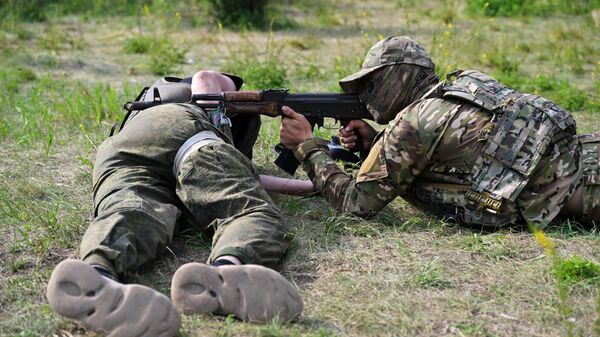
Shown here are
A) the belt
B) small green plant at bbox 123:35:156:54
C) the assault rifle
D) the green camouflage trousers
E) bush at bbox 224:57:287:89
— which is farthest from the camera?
small green plant at bbox 123:35:156:54

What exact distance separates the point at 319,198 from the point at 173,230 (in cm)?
133

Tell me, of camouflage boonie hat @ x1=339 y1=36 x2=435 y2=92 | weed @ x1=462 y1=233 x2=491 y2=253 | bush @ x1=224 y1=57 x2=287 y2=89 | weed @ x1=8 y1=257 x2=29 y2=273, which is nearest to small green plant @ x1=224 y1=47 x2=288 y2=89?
bush @ x1=224 y1=57 x2=287 y2=89

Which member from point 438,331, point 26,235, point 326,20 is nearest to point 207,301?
point 438,331

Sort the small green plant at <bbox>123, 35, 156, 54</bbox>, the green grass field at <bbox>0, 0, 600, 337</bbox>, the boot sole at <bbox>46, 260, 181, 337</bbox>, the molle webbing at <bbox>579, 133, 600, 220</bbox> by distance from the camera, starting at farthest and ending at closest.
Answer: the small green plant at <bbox>123, 35, 156, 54</bbox> → the molle webbing at <bbox>579, 133, 600, 220</bbox> → the green grass field at <bbox>0, 0, 600, 337</bbox> → the boot sole at <bbox>46, 260, 181, 337</bbox>

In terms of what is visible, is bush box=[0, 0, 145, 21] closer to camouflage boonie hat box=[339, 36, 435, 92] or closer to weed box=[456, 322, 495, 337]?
camouflage boonie hat box=[339, 36, 435, 92]

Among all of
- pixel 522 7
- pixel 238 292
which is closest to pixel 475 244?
pixel 238 292

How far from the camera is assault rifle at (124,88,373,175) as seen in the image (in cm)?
487

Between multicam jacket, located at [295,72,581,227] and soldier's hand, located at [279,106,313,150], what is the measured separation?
52cm

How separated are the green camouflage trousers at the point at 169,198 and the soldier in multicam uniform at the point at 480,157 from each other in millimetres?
741

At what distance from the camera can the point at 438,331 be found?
A: 3.38m

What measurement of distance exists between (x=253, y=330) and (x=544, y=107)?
209cm

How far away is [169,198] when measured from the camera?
4.25 metres

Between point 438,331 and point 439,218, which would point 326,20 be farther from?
point 438,331

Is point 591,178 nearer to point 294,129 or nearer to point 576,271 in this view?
point 576,271
